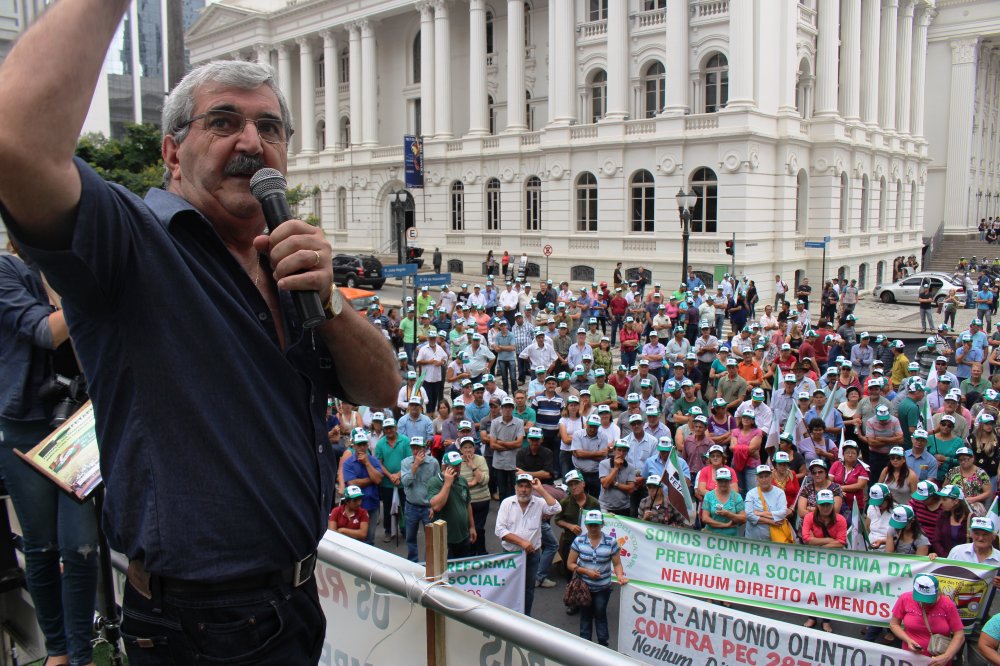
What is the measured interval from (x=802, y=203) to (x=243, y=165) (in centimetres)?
3857

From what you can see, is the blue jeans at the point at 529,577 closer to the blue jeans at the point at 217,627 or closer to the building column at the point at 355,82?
the blue jeans at the point at 217,627

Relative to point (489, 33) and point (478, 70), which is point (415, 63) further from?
point (478, 70)

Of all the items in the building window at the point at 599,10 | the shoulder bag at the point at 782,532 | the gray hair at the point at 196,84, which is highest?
the building window at the point at 599,10

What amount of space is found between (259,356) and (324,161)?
5202 cm

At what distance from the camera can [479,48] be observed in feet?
138

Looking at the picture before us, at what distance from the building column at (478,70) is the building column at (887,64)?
859 inches

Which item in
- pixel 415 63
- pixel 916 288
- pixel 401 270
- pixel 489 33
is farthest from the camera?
pixel 415 63

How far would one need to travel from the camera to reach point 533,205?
132 feet

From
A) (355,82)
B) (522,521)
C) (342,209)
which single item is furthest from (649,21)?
(522,521)

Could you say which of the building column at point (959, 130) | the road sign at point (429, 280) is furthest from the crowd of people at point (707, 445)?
the building column at point (959, 130)

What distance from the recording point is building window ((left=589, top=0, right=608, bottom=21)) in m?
37.4

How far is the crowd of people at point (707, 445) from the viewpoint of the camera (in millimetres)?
9320

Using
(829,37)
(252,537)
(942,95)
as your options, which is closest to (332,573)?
(252,537)

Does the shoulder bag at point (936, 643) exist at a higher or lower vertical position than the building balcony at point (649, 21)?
lower
